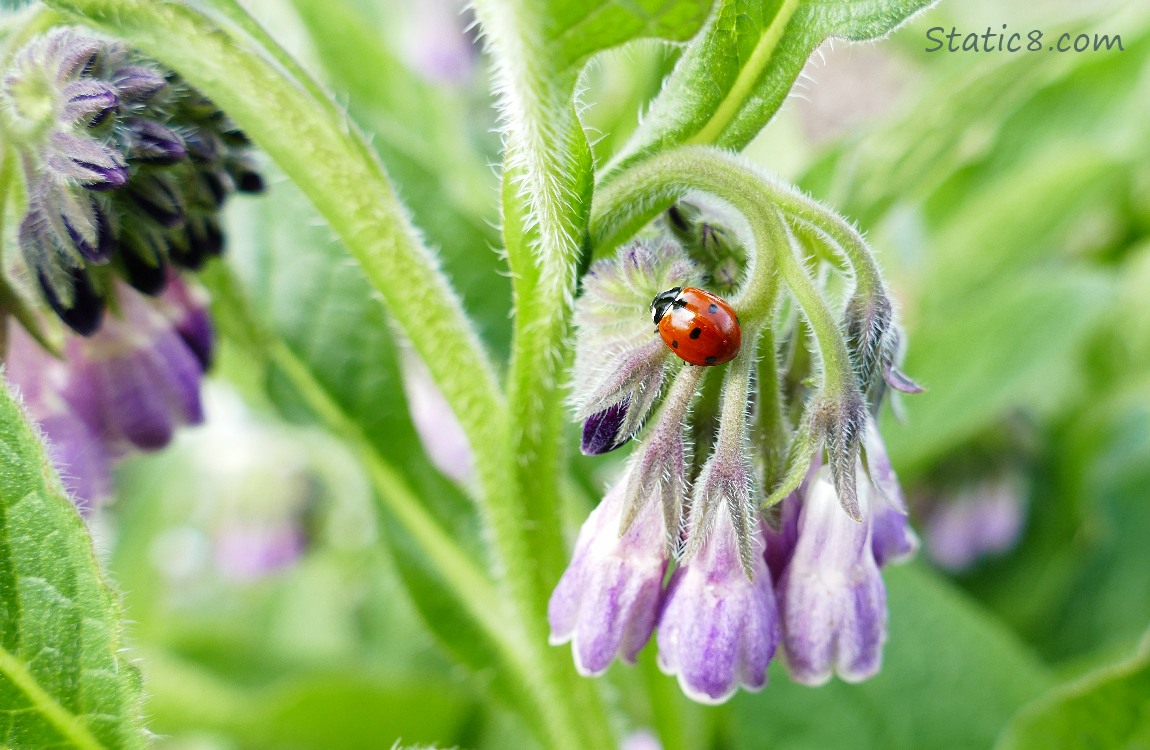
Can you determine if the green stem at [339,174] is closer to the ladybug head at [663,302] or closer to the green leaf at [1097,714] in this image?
the ladybug head at [663,302]

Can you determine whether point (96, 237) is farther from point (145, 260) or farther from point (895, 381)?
point (895, 381)

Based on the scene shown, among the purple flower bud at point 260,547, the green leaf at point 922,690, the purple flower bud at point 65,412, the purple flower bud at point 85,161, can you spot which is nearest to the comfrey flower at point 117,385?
the purple flower bud at point 65,412

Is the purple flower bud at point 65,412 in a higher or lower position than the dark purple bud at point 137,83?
lower

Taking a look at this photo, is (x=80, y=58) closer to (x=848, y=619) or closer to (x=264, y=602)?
(x=848, y=619)

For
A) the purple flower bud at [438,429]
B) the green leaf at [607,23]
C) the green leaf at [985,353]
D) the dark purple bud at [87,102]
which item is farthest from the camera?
the purple flower bud at [438,429]

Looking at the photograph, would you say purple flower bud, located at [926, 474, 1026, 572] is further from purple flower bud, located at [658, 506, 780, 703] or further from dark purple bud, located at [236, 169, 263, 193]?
dark purple bud, located at [236, 169, 263, 193]

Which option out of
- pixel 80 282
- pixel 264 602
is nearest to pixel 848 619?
pixel 80 282

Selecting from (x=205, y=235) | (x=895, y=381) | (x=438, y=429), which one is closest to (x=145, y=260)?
(x=205, y=235)
